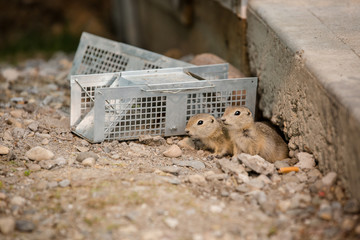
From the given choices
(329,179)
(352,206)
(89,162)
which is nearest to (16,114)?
(89,162)

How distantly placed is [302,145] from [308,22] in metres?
1.39

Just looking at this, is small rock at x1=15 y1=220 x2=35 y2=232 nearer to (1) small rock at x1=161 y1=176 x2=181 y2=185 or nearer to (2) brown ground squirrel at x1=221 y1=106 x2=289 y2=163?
(1) small rock at x1=161 y1=176 x2=181 y2=185

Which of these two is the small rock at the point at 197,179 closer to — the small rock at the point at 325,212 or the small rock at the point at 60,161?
the small rock at the point at 325,212

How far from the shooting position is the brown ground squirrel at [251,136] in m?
4.14

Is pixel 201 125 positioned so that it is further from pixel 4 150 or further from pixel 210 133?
pixel 4 150

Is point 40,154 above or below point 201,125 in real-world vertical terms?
below

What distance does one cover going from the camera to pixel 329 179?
10.4 feet

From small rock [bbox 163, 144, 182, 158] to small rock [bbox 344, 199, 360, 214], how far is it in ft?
5.24

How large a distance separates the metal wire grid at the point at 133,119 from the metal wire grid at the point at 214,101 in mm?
248

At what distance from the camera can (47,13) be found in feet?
40.0

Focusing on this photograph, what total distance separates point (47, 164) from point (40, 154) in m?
0.15

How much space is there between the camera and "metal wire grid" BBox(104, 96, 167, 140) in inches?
162

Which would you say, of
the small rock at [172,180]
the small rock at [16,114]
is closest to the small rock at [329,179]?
the small rock at [172,180]

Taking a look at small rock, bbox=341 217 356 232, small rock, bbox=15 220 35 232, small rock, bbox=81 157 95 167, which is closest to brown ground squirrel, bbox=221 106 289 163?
small rock, bbox=81 157 95 167
